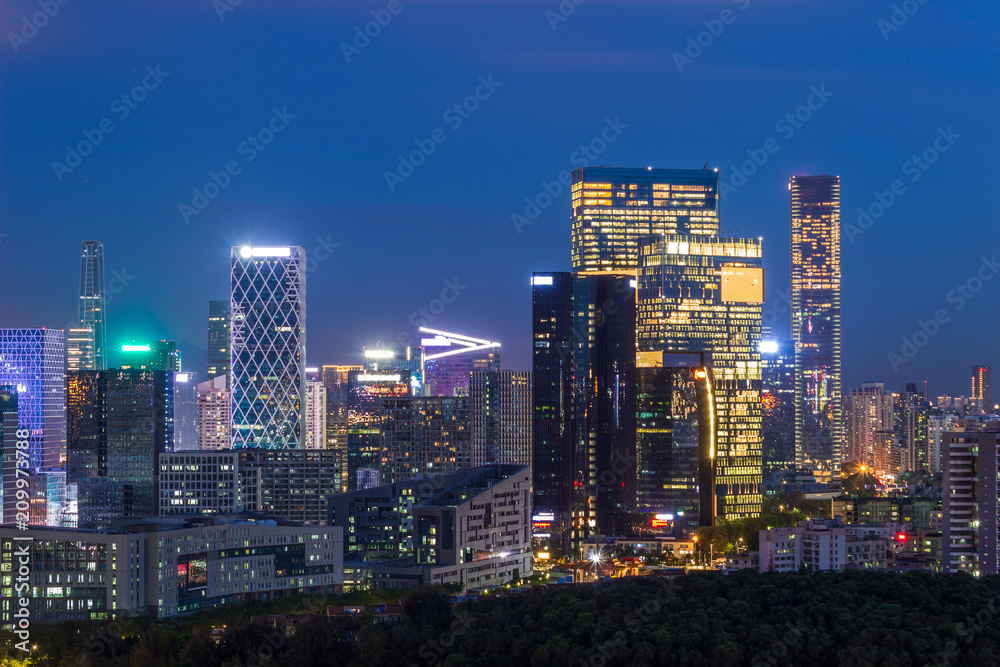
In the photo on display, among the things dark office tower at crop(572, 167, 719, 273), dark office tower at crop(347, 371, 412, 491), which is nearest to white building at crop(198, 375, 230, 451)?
dark office tower at crop(347, 371, 412, 491)

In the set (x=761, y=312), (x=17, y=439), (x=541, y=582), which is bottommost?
(x=541, y=582)

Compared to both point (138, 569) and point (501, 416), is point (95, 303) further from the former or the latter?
point (138, 569)

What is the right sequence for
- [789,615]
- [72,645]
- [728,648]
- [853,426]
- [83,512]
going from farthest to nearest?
[853,426] < [83,512] < [72,645] < [789,615] < [728,648]

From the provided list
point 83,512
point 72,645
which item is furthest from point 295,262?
point 72,645

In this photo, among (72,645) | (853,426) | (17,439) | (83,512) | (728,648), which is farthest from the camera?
(853,426)

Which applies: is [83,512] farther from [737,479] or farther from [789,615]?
[789,615]

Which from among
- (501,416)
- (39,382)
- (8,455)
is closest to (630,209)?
(501,416)
